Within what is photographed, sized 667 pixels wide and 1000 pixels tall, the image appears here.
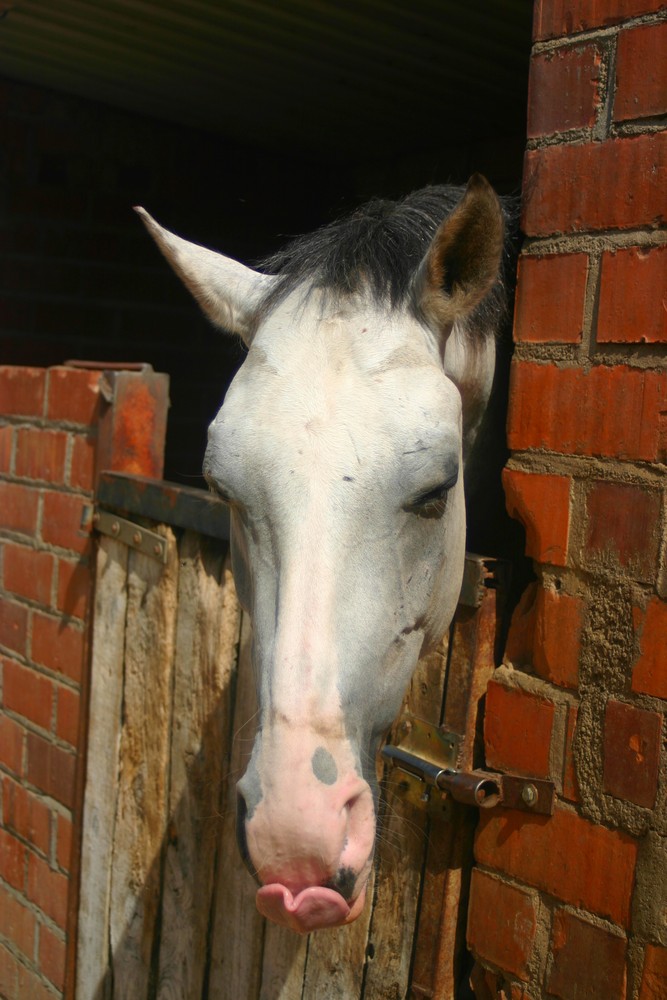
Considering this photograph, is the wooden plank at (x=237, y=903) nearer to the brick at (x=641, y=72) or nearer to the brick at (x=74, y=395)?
the brick at (x=74, y=395)

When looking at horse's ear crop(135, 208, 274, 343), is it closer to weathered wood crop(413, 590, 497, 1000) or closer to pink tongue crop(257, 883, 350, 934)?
weathered wood crop(413, 590, 497, 1000)

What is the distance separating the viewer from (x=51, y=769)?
9.14ft

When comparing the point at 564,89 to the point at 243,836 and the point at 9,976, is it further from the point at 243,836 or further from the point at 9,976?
the point at 9,976

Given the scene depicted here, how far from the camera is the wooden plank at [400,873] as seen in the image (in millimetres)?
1751

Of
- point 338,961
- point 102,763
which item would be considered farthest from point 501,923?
point 102,763

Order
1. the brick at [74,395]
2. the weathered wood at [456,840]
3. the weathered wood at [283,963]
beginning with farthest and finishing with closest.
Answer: the brick at [74,395] → the weathered wood at [283,963] → the weathered wood at [456,840]

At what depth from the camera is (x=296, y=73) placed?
3383 mm

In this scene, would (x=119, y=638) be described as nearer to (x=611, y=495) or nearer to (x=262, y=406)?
(x=262, y=406)

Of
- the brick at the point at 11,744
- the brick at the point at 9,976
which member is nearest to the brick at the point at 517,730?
the brick at the point at 11,744

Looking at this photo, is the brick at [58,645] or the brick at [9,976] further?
the brick at [9,976]

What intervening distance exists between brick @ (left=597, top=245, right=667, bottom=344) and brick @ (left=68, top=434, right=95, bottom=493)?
→ 60.9 inches

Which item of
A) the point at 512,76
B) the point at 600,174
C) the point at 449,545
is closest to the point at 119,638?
the point at 449,545

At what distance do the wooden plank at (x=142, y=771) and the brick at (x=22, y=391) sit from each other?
72 centimetres

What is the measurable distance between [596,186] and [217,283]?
72cm
